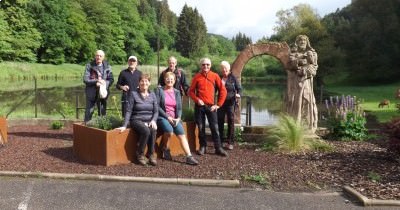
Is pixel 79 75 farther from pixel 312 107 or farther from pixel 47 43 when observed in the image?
pixel 312 107

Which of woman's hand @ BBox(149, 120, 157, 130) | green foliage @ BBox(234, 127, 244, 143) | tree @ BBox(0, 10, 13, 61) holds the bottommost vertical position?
green foliage @ BBox(234, 127, 244, 143)

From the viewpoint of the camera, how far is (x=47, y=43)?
5825 cm

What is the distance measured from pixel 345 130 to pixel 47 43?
176ft

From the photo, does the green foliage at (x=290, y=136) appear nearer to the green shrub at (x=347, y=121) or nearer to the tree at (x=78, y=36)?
the green shrub at (x=347, y=121)

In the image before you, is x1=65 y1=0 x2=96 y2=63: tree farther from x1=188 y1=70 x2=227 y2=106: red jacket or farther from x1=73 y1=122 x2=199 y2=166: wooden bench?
x1=188 y1=70 x2=227 y2=106: red jacket

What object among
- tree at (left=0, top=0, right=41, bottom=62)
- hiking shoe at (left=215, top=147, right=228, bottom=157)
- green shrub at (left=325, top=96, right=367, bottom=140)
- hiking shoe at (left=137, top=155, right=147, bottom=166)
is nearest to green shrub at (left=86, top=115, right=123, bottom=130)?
hiking shoe at (left=137, top=155, right=147, bottom=166)

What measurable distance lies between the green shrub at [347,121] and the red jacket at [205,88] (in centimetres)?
298

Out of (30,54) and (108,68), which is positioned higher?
(30,54)

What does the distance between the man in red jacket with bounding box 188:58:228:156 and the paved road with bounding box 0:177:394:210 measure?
217cm

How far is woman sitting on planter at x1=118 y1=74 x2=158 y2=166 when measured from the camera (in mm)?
7641

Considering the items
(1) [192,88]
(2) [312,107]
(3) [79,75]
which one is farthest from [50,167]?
(3) [79,75]

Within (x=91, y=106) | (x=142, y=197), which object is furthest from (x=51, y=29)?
(x=142, y=197)

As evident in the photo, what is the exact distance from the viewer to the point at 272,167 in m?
7.57

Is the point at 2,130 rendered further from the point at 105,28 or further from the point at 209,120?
the point at 105,28
